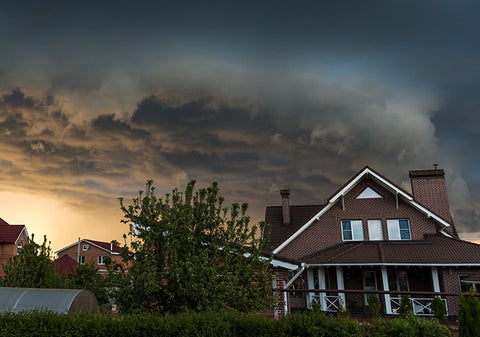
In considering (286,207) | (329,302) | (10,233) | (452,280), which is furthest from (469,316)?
(10,233)

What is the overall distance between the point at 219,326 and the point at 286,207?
2127 centimetres

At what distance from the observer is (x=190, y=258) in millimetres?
10156

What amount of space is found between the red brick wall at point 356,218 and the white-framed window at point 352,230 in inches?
10.7

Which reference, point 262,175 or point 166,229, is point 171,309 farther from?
point 262,175

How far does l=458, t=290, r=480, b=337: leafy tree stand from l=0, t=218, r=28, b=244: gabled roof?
44324 mm

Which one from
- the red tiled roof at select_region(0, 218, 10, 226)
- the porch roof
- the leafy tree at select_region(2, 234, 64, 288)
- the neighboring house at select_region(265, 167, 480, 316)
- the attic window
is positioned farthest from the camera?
the red tiled roof at select_region(0, 218, 10, 226)

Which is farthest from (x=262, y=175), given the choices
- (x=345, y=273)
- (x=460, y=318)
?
(x=460, y=318)

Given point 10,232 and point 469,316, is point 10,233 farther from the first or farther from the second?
point 469,316

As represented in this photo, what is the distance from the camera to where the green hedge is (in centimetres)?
916

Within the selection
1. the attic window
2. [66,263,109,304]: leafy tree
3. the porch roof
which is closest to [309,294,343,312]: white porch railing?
the porch roof

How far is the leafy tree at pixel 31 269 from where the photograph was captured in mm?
15016

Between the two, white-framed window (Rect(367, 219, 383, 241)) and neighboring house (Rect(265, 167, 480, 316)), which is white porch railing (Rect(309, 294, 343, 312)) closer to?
neighboring house (Rect(265, 167, 480, 316))

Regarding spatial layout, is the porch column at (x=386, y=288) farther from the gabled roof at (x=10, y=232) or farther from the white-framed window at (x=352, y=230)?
the gabled roof at (x=10, y=232)

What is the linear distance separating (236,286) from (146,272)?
99.9 inches
